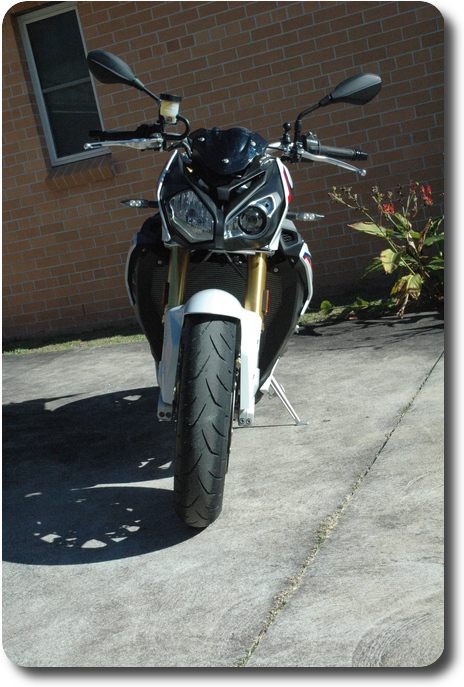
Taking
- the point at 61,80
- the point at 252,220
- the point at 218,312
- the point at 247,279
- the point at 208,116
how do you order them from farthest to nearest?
the point at 61,80
the point at 208,116
the point at 247,279
the point at 252,220
the point at 218,312

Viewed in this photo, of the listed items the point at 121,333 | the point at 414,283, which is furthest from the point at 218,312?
the point at 121,333

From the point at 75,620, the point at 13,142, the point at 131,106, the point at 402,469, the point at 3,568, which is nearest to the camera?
the point at 75,620

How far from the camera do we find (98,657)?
196 centimetres

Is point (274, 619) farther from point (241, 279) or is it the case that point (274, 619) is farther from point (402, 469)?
point (241, 279)

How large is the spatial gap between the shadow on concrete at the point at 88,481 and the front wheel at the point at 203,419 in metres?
0.21

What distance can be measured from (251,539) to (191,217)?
1166mm

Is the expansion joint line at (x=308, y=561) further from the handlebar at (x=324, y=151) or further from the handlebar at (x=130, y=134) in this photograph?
the handlebar at (x=130, y=134)

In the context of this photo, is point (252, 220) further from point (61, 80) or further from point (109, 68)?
point (61, 80)

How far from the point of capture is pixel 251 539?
250 cm

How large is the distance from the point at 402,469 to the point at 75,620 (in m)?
1.37

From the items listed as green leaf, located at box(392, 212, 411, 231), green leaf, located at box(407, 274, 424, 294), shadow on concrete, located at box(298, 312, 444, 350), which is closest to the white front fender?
shadow on concrete, located at box(298, 312, 444, 350)

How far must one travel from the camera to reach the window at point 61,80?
716cm

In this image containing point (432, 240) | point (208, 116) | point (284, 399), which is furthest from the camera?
point (208, 116)

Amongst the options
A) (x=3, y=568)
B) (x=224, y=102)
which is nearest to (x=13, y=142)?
(x=224, y=102)
